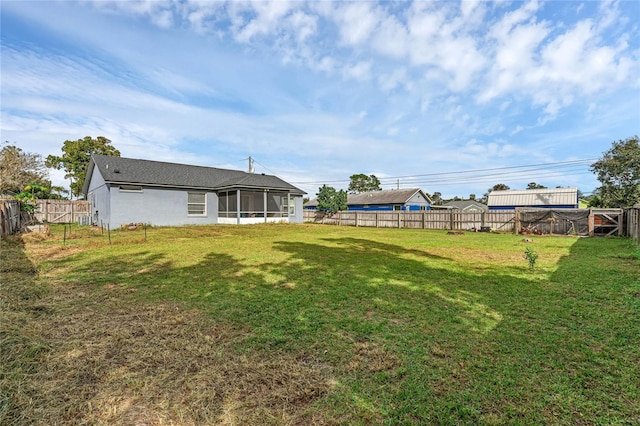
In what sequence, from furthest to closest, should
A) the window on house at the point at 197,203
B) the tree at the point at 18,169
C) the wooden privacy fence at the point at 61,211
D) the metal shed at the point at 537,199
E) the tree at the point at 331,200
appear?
the metal shed at the point at 537,199, the tree at the point at 331,200, the tree at the point at 18,169, the wooden privacy fence at the point at 61,211, the window on house at the point at 197,203

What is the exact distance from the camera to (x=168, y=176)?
746 inches

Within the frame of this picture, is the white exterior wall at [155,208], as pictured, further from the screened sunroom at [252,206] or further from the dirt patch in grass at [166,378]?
the dirt patch in grass at [166,378]

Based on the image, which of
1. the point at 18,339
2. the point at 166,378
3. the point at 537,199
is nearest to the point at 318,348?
the point at 166,378

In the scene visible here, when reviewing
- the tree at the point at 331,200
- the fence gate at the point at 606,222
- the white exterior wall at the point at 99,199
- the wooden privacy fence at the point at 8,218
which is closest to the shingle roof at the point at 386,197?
the tree at the point at 331,200

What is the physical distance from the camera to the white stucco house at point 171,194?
16.5 m

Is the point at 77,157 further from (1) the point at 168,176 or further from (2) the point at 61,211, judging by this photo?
(1) the point at 168,176

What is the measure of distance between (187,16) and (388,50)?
8.49m

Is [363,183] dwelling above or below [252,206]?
above

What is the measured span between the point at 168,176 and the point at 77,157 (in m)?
27.6

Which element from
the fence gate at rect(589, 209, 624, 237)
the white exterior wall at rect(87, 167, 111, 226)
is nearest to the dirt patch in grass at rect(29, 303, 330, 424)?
the white exterior wall at rect(87, 167, 111, 226)

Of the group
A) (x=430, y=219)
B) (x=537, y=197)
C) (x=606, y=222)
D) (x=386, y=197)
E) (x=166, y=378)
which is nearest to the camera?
(x=166, y=378)

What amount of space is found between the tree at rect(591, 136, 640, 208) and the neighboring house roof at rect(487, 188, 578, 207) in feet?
15.5

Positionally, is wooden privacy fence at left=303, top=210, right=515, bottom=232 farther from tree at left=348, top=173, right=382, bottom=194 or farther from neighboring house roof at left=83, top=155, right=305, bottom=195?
tree at left=348, top=173, right=382, bottom=194

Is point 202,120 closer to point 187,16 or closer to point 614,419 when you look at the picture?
point 187,16
